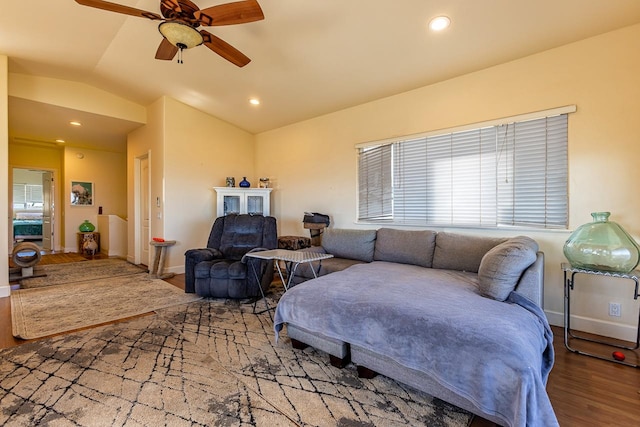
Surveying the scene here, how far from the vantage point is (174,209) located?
4.96 meters

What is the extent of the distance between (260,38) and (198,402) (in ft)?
10.7

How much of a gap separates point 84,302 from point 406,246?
154 inches

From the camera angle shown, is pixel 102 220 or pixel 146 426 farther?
pixel 102 220

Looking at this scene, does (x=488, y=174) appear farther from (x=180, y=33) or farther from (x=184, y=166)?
(x=184, y=166)

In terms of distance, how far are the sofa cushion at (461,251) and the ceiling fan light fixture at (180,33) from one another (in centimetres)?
303

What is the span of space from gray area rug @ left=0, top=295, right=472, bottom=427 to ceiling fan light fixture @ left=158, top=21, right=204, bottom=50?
253 centimetres

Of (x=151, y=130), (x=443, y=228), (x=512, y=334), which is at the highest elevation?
(x=151, y=130)

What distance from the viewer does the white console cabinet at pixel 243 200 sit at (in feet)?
17.1

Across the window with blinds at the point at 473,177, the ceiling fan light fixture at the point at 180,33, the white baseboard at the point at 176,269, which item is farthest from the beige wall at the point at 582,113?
the white baseboard at the point at 176,269

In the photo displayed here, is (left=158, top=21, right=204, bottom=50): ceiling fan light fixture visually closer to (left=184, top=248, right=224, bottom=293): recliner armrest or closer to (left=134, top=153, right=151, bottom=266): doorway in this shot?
(left=184, top=248, right=224, bottom=293): recliner armrest

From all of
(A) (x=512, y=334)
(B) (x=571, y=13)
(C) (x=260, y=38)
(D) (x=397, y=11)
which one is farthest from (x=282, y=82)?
(A) (x=512, y=334)

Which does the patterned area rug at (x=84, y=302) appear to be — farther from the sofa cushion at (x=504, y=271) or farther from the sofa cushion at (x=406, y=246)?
the sofa cushion at (x=504, y=271)

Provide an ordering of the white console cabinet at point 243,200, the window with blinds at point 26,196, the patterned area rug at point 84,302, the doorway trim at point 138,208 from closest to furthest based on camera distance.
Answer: the patterned area rug at point 84,302 → the white console cabinet at point 243,200 → the doorway trim at point 138,208 → the window with blinds at point 26,196

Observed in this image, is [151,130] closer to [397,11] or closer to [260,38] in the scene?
[260,38]
